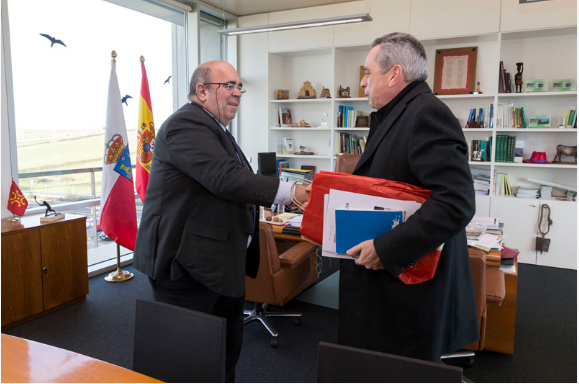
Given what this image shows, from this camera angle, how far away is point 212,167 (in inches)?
62.0

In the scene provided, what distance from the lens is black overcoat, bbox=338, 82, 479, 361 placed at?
125 cm

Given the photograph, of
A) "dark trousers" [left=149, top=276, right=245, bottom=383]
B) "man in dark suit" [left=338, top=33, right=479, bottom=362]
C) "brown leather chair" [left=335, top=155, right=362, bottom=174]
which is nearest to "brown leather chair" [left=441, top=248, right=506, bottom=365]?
"man in dark suit" [left=338, top=33, right=479, bottom=362]

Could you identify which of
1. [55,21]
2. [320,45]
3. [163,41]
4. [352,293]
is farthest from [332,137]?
[352,293]

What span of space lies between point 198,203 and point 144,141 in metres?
3.03

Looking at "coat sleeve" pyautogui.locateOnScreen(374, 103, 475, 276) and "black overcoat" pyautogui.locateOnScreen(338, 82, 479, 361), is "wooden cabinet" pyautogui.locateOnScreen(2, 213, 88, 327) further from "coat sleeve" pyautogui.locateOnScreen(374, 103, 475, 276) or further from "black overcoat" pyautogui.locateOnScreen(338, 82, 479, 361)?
"coat sleeve" pyautogui.locateOnScreen(374, 103, 475, 276)

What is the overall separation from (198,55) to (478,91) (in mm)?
3650

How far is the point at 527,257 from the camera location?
4992 millimetres

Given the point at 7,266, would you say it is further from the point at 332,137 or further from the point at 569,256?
the point at 569,256

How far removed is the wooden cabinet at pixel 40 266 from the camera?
318cm

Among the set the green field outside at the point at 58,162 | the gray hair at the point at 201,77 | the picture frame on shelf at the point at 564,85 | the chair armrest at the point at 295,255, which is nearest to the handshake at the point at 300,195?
the gray hair at the point at 201,77

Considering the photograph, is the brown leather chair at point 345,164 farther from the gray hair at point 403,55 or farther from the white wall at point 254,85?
the gray hair at point 403,55

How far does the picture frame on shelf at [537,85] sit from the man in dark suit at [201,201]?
442 centimetres

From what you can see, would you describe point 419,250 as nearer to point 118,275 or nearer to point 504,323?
point 504,323

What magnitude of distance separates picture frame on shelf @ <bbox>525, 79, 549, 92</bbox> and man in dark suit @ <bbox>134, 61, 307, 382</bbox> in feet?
14.5
